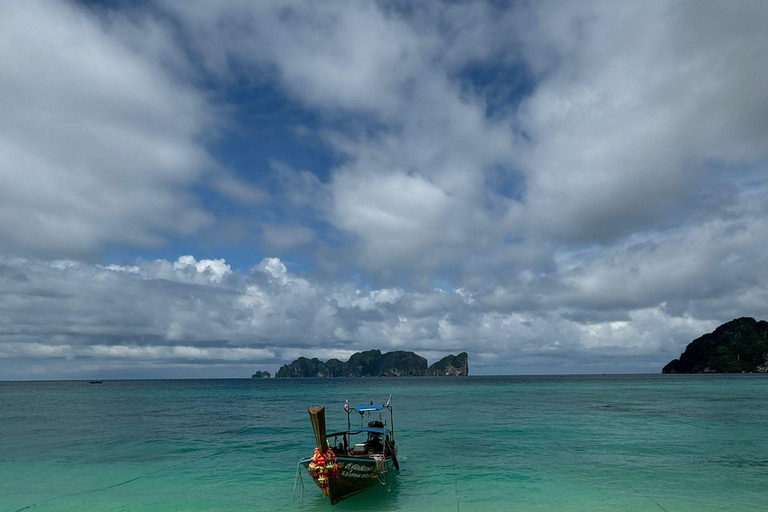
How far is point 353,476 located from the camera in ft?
76.1

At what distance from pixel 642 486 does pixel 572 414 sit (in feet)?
135

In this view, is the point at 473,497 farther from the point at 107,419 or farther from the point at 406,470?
the point at 107,419

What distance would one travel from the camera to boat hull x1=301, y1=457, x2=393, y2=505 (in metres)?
22.6

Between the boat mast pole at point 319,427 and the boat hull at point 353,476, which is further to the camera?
the boat hull at point 353,476

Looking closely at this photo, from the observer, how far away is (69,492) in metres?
27.0

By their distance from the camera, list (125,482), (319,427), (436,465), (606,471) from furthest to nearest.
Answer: (436,465) < (606,471) < (125,482) < (319,427)

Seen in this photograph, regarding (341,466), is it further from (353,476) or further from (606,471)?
(606,471)

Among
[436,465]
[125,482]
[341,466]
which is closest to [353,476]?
[341,466]

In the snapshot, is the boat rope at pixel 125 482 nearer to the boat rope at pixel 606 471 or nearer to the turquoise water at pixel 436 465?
the turquoise water at pixel 436 465

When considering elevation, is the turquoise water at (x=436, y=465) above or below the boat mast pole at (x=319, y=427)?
below

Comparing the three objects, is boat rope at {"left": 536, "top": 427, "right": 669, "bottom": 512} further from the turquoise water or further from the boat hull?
the boat hull

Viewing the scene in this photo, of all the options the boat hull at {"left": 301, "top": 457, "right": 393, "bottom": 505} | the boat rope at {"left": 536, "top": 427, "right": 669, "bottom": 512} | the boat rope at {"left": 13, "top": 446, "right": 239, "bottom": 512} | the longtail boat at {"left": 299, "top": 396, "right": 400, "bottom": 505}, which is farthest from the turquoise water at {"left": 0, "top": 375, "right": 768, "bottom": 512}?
the longtail boat at {"left": 299, "top": 396, "right": 400, "bottom": 505}

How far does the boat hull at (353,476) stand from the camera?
22609mm

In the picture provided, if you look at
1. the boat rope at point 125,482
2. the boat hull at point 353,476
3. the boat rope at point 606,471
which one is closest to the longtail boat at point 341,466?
the boat hull at point 353,476
